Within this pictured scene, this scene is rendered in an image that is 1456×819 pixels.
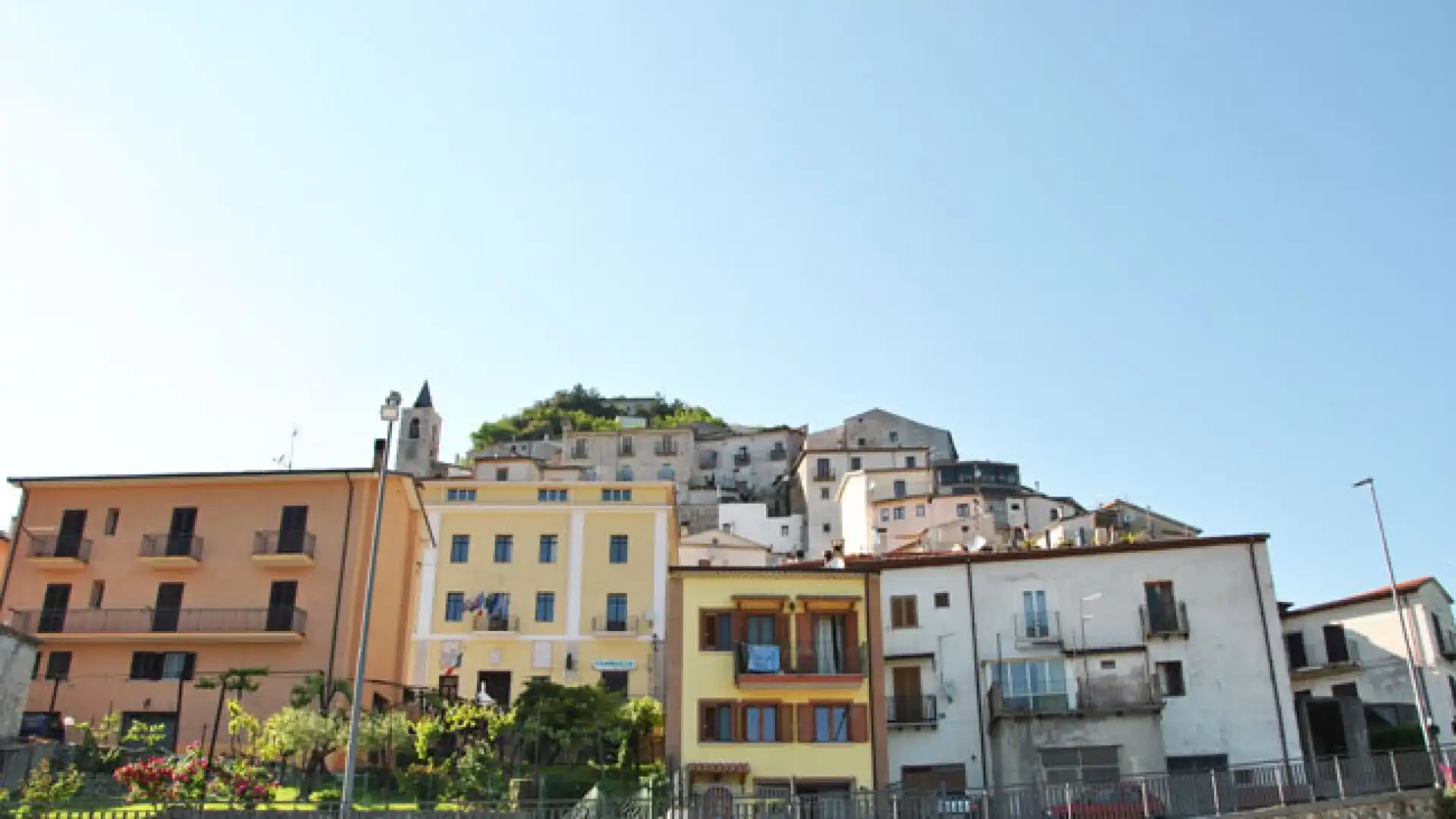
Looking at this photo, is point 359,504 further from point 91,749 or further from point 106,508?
point 91,749

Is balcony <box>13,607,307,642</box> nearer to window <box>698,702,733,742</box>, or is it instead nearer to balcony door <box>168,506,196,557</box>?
balcony door <box>168,506,196,557</box>

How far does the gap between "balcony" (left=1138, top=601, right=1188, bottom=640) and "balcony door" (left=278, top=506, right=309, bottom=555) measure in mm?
28840

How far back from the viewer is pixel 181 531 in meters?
45.8

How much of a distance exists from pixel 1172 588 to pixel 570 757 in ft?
67.7

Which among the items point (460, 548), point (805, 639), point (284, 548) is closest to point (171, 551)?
point (284, 548)

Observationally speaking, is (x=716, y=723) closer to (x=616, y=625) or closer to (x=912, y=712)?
(x=912, y=712)

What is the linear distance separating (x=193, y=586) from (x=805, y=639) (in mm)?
21968

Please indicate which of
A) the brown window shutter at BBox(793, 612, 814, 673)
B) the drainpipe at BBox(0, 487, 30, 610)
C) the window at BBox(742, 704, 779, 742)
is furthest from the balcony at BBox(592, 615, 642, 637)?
the drainpipe at BBox(0, 487, 30, 610)

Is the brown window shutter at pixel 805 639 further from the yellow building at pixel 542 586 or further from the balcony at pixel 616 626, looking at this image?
the balcony at pixel 616 626

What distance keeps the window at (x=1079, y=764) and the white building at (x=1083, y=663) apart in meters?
0.05

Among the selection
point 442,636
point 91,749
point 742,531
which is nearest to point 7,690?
point 91,749

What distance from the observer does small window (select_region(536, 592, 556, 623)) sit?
53656mm

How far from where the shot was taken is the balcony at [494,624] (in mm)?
53125

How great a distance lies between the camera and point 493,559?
54.9m
